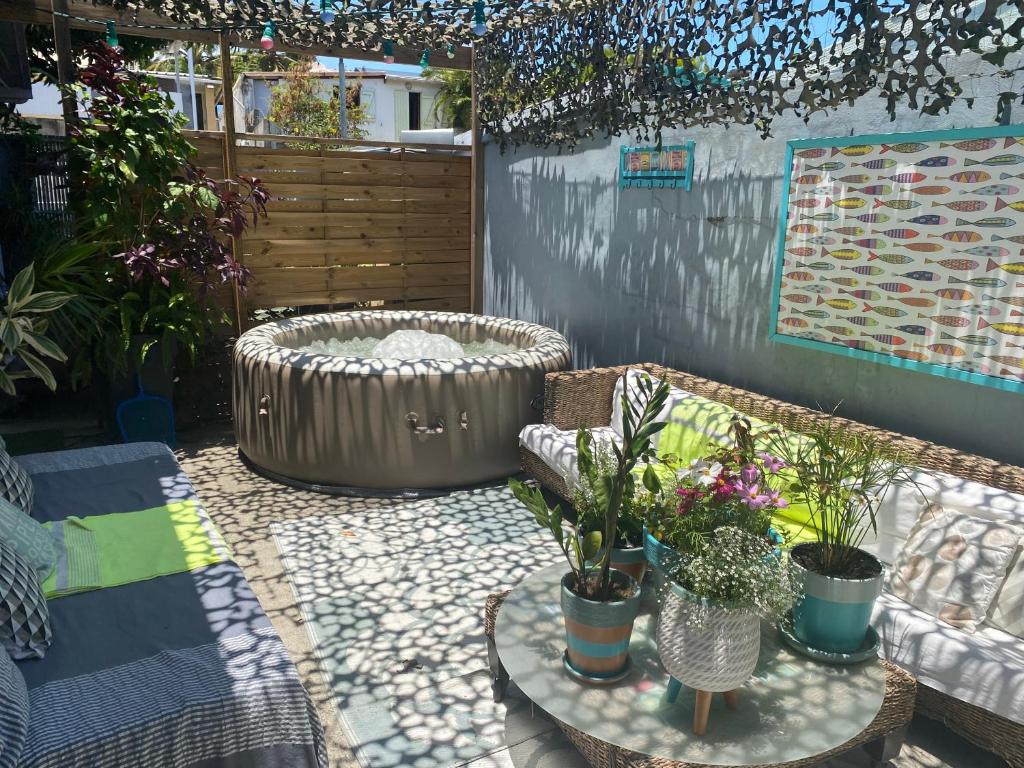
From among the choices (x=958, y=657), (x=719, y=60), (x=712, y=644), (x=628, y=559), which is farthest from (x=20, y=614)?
(x=719, y=60)

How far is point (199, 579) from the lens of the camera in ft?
7.86

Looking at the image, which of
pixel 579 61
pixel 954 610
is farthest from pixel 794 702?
pixel 579 61

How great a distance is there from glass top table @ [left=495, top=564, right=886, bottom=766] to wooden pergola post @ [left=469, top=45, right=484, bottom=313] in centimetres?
452

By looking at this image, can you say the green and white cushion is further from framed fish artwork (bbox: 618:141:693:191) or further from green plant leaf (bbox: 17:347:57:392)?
green plant leaf (bbox: 17:347:57:392)

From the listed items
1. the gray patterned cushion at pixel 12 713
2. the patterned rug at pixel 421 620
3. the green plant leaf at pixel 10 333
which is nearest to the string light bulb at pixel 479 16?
the patterned rug at pixel 421 620

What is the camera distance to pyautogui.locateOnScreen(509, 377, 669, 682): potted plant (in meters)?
1.92

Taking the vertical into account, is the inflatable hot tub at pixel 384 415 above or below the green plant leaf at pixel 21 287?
below

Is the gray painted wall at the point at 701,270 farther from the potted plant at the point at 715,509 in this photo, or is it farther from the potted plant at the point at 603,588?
the potted plant at the point at 603,588

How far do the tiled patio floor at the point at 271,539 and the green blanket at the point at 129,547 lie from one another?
1.64 ft

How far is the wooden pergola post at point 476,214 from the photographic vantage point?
240 inches

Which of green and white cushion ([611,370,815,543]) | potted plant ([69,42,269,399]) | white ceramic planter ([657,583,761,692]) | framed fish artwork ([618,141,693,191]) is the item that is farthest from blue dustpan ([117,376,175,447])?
white ceramic planter ([657,583,761,692])

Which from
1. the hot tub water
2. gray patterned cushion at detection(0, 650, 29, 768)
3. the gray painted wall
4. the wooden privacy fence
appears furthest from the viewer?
the wooden privacy fence

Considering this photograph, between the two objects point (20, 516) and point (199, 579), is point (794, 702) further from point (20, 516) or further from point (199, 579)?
point (20, 516)

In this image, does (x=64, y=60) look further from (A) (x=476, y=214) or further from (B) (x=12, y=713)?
(B) (x=12, y=713)
